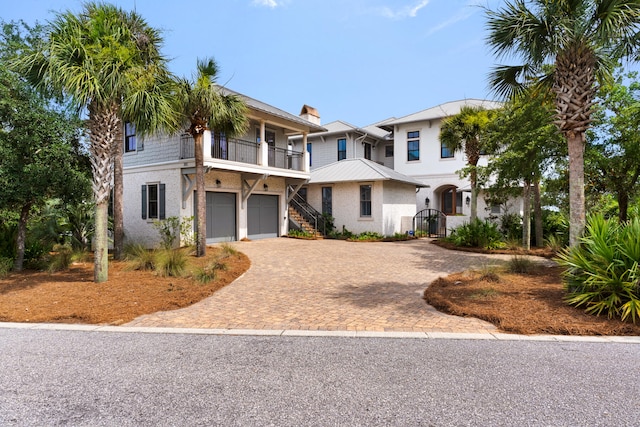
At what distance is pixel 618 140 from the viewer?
487 inches

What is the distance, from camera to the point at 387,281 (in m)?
9.10

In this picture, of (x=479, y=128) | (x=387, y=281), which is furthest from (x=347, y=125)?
(x=387, y=281)

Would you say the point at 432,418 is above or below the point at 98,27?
below

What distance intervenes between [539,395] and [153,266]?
951 cm

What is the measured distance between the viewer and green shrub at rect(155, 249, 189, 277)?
372 inches

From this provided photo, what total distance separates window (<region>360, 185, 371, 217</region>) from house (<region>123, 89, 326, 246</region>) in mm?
3324

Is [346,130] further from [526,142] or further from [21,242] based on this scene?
[21,242]

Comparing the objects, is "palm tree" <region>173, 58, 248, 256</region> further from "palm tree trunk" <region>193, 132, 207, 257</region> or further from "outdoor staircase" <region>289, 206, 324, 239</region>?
"outdoor staircase" <region>289, 206, 324, 239</region>

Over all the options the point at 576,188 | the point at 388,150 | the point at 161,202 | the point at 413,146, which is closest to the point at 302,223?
the point at 161,202

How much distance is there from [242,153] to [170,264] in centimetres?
903

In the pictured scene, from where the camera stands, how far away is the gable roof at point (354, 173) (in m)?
20.0

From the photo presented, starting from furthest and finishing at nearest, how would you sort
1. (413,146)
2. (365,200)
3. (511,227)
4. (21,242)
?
1. (413,146)
2. (365,200)
3. (511,227)
4. (21,242)

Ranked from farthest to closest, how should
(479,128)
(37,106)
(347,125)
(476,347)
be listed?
(347,125) < (479,128) < (37,106) < (476,347)

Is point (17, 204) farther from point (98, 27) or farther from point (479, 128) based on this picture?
point (479, 128)
